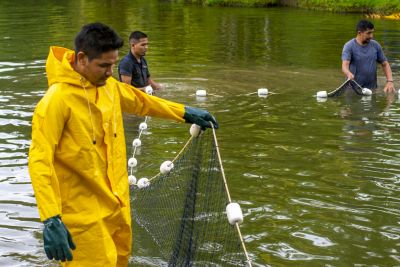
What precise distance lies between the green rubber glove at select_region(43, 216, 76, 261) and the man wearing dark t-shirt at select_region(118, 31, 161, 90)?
7.71 metres

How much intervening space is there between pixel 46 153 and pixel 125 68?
782 cm

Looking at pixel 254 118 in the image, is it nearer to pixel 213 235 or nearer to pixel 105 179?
pixel 213 235

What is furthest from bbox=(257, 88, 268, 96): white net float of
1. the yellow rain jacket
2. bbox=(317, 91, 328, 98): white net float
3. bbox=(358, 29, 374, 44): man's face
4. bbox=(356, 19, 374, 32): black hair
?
the yellow rain jacket

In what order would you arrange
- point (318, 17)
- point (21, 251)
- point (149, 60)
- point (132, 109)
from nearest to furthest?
1. point (132, 109)
2. point (21, 251)
3. point (149, 60)
4. point (318, 17)

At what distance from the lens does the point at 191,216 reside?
23.4 ft

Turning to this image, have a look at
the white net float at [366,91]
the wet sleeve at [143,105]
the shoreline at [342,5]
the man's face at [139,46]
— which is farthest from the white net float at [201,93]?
the shoreline at [342,5]

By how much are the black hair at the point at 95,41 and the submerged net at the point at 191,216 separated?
1630mm

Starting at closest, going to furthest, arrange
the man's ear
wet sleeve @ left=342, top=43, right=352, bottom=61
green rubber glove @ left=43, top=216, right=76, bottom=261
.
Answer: green rubber glove @ left=43, top=216, right=76, bottom=261
the man's ear
wet sleeve @ left=342, top=43, right=352, bottom=61

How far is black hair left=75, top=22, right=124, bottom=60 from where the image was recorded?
453 cm

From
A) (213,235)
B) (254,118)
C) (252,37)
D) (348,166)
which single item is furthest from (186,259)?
(252,37)

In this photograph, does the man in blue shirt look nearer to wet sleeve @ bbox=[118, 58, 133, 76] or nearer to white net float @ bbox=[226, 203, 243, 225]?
wet sleeve @ bbox=[118, 58, 133, 76]

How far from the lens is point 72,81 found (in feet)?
15.0

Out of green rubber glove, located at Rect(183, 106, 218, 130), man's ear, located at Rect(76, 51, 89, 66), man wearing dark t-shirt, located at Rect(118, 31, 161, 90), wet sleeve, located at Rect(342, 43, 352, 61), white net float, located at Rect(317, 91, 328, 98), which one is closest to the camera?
man's ear, located at Rect(76, 51, 89, 66)

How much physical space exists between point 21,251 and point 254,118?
6554 mm
